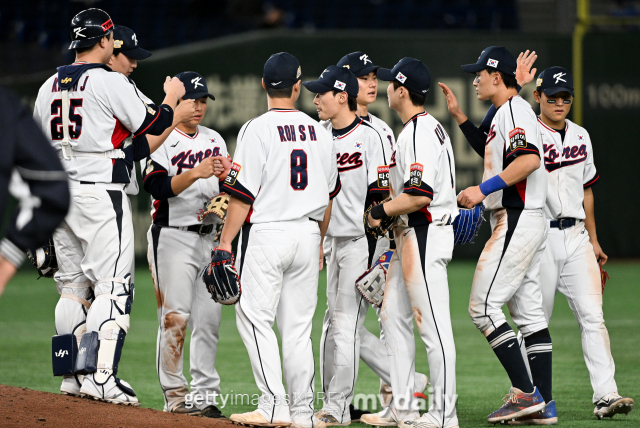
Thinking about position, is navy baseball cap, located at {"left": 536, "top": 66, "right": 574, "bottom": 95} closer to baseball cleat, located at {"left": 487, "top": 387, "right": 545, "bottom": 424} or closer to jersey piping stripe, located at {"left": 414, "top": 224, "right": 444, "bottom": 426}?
jersey piping stripe, located at {"left": 414, "top": 224, "right": 444, "bottom": 426}

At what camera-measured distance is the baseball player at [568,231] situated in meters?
5.20

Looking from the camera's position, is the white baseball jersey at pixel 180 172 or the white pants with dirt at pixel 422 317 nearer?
the white pants with dirt at pixel 422 317

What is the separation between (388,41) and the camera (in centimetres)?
1495

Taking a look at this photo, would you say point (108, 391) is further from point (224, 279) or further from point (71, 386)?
point (224, 279)

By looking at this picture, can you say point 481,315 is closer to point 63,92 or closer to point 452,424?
point 452,424

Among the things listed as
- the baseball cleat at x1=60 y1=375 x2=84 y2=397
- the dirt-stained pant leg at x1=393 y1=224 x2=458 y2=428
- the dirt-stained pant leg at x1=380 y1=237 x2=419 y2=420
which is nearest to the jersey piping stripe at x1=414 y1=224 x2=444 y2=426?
the dirt-stained pant leg at x1=393 y1=224 x2=458 y2=428

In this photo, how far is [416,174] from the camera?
441cm

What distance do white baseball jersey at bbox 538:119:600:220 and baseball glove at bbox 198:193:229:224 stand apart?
219cm

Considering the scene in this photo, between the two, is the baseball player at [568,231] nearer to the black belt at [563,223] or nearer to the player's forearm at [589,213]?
the black belt at [563,223]

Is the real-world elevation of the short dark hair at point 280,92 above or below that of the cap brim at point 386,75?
below

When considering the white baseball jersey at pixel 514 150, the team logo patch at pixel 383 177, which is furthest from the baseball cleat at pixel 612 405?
the team logo patch at pixel 383 177

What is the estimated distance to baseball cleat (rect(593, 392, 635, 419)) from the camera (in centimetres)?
481

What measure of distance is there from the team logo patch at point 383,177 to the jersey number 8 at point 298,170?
85 centimetres

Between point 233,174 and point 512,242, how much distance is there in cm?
181
